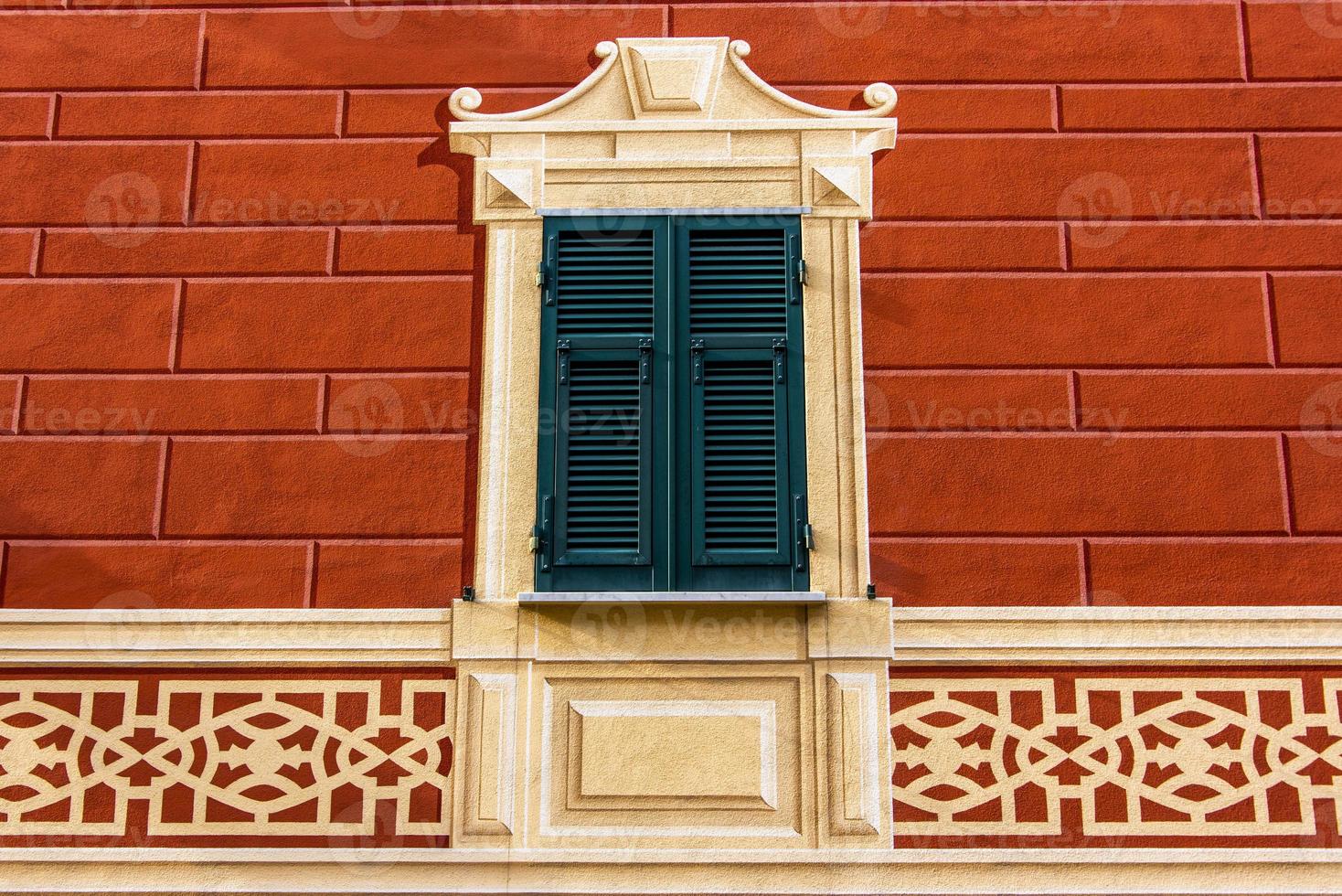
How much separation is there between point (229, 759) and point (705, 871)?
2035 millimetres

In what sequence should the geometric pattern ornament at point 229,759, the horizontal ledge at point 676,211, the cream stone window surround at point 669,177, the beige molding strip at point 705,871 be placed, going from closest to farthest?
the beige molding strip at point 705,871, the geometric pattern ornament at point 229,759, the cream stone window surround at point 669,177, the horizontal ledge at point 676,211

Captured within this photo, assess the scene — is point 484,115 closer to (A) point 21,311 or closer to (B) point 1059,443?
(A) point 21,311

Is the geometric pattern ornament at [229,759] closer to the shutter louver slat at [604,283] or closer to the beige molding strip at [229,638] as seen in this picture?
the beige molding strip at [229,638]

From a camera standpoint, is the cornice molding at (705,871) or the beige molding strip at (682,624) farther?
the beige molding strip at (682,624)

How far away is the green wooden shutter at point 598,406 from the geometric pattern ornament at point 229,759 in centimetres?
82

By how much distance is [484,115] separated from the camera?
6.20m

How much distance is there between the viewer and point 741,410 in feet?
19.2

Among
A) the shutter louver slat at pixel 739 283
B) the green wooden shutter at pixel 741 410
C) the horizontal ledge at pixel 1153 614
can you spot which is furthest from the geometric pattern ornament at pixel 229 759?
the horizontal ledge at pixel 1153 614

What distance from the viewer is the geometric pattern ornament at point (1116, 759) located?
5391 mm

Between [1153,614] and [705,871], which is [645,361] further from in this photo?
[1153,614]

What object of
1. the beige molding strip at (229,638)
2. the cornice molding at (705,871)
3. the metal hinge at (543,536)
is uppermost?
the metal hinge at (543,536)

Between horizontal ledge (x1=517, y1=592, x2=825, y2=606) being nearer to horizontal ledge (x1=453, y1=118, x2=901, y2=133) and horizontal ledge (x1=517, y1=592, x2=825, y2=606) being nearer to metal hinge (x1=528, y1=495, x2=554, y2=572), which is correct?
metal hinge (x1=528, y1=495, x2=554, y2=572)

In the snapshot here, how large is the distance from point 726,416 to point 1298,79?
316cm

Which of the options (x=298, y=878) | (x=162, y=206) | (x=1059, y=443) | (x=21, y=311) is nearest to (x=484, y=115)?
(x=162, y=206)
